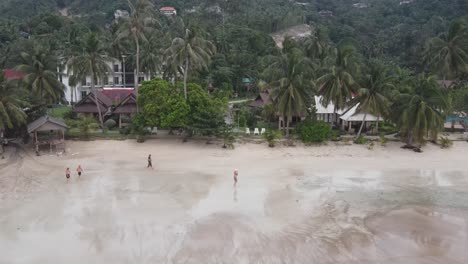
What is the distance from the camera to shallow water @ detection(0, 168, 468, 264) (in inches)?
750

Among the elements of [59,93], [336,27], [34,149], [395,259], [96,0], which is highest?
[96,0]

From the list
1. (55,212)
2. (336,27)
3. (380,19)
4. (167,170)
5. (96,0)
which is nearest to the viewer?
(55,212)

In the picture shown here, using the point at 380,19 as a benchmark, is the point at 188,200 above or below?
below

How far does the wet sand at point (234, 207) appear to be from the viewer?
19.3 meters

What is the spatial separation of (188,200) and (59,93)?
2656cm

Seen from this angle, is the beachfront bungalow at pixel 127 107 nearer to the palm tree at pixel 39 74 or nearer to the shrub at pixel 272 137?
the palm tree at pixel 39 74

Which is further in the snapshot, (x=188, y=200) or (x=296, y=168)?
(x=296, y=168)

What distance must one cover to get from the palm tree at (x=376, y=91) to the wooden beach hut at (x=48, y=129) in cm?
2706

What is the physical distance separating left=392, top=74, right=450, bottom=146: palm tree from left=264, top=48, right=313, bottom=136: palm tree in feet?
28.2

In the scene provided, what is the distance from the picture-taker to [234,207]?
80.0ft

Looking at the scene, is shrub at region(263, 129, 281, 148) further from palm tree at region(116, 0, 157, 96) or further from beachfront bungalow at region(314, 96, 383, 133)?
palm tree at region(116, 0, 157, 96)

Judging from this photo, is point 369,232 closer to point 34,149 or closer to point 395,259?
point 395,259

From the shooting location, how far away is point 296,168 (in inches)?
1292

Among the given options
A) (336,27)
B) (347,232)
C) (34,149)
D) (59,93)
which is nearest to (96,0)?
(336,27)
